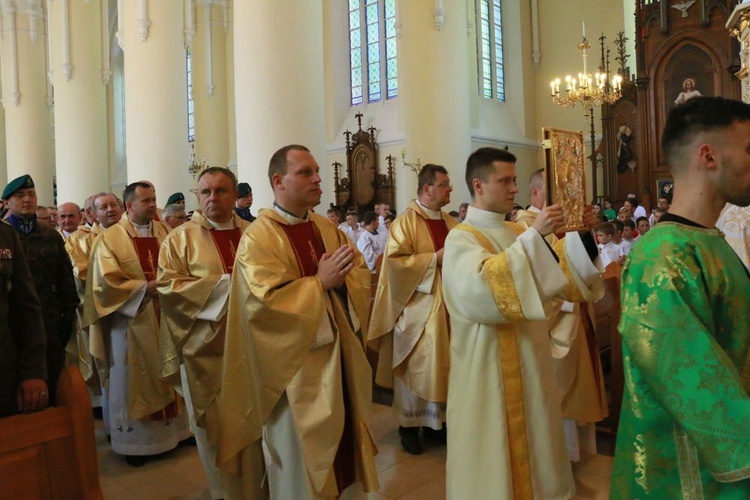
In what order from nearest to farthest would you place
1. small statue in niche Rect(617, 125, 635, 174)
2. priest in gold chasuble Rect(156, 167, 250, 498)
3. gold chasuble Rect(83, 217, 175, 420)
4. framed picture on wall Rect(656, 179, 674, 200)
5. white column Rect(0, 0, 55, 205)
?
priest in gold chasuble Rect(156, 167, 250, 498)
gold chasuble Rect(83, 217, 175, 420)
framed picture on wall Rect(656, 179, 674, 200)
small statue in niche Rect(617, 125, 635, 174)
white column Rect(0, 0, 55, 205)

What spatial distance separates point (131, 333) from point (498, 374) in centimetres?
323

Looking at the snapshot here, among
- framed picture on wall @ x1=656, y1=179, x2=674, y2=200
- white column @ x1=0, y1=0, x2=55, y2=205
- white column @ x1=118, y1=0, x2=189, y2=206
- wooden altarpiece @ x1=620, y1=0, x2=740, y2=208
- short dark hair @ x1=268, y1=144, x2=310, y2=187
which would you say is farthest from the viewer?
white column @ x1=0, y1=0, x2=55, y2=205

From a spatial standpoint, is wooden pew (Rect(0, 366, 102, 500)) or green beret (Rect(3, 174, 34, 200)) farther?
green beret (Rect(3, 174, 34, 200))

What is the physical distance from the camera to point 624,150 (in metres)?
17.3

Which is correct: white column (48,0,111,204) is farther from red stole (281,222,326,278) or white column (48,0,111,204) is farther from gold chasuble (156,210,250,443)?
red stole (281,222,326,278)

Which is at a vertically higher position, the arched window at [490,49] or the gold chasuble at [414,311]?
the arched window at [490,49]

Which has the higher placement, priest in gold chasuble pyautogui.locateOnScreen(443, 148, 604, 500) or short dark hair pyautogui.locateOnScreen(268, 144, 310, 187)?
short dark hair pyautogui.locateOnScreen(268, 144, 310, 187)

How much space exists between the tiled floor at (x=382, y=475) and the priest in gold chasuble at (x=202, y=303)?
A: 0.70m

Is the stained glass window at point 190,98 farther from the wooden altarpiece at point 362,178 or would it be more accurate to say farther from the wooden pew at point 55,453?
the wooden pew at point 55,453

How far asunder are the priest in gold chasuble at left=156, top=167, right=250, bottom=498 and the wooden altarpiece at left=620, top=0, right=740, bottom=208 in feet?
46.7

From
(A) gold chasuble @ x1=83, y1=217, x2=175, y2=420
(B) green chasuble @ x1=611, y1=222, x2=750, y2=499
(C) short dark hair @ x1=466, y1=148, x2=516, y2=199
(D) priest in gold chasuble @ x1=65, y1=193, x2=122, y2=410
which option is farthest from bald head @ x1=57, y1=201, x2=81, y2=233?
(B) green chasuble @ x1=611, y1=222, x2=750, y2=499

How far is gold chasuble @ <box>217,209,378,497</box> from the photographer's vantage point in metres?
3.05

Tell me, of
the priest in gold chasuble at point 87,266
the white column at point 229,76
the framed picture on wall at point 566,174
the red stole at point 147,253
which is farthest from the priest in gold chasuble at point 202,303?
the white column at point 229,76

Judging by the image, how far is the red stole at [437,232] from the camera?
493cm
